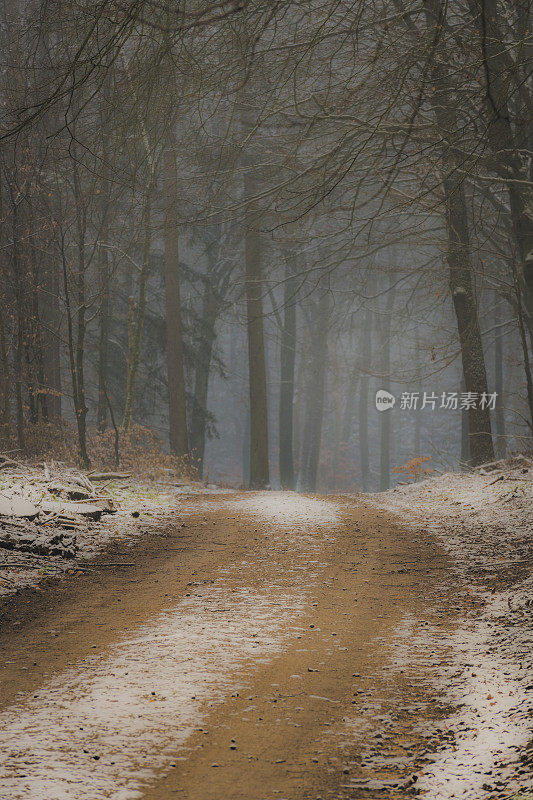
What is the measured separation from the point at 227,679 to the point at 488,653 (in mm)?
1647

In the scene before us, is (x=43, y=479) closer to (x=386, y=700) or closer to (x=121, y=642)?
(x=121, y=642)

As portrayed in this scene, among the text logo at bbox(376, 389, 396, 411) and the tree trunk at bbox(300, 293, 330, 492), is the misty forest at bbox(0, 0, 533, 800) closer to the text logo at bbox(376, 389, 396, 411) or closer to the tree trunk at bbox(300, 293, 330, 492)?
the tree trunk at bbox(300, 293, 330, 492)

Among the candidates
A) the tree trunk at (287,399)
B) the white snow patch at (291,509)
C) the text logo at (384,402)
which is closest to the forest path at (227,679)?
the white snow patch at (291,509)

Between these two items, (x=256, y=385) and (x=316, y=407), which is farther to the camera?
(x=316, y=407)

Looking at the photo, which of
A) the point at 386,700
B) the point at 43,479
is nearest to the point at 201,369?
the point at 43,479

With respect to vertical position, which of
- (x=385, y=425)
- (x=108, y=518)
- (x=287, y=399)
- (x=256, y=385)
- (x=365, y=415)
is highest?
(x=256, y=385)

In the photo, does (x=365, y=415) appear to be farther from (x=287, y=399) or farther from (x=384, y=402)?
(x=287, y=399)

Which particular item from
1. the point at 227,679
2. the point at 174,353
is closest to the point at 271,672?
the point at 227,679

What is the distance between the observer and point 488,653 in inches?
166

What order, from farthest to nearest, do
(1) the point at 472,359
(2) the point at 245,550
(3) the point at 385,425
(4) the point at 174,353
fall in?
(3) the point at 385,425
(4) the point at 174,353
(1) the point at 472,359
(2) the point at 245,550

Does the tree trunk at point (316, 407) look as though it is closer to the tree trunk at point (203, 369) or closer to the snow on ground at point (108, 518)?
the tree trunk at point (203, 369)

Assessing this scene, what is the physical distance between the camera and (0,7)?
15742 mm


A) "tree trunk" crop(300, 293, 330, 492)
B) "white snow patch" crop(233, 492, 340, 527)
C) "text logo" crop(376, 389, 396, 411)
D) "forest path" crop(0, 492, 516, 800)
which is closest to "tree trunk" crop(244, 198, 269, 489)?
"white snow patch" crop(233, 492, 340, 527)

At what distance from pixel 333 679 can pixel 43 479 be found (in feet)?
23.1
